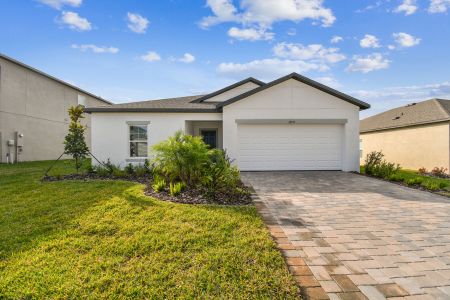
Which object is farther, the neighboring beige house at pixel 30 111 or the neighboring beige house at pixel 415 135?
the neighboring beige house at pixel 30 111

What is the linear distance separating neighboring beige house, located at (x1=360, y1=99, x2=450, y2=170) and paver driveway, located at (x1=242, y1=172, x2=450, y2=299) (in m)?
10.6

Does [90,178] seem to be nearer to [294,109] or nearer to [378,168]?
[294,109]

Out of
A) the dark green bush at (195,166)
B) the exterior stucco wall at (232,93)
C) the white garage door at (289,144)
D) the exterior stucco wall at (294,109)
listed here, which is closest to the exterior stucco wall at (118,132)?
the exterior stucco wall at (294,109)

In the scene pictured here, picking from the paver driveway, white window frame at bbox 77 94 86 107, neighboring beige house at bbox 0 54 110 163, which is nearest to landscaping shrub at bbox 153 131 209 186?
the paver driveway

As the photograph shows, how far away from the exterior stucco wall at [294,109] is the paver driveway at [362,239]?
4209 millimetres

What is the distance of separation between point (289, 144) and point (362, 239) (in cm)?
797

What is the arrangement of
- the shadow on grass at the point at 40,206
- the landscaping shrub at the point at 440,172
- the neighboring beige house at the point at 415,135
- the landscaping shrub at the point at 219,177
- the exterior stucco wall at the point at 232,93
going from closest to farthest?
1. the shadow on grass at the point at 40,206
2. the landscaping shrub at the point at 219,177
3. the landscaping shrub at the point at 440,172
4. the neighboring beige house at the point at 415,135
5. the exterior stucco wall at the point at 232,93

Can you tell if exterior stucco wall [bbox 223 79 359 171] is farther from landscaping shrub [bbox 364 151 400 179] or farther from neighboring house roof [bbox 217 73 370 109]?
landscaping shrub [bbox 364 151 400 179]

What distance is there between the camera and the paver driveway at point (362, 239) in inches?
110

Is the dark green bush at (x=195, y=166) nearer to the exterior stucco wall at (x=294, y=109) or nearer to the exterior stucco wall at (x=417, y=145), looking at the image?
the exterior stucco wall at (x=294, y=109)

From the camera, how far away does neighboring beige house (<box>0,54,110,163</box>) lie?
16047 mm

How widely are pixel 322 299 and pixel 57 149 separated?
24.3 m

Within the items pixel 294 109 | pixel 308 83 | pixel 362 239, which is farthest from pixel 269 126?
pixel 362 239

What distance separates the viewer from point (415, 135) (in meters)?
16.8
